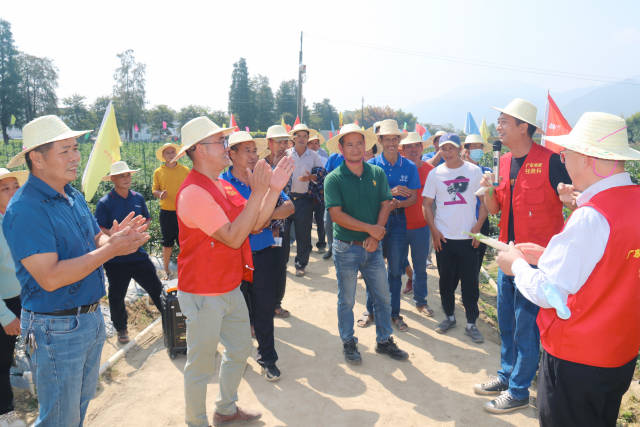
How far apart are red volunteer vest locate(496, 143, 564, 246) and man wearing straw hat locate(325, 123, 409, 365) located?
132cm

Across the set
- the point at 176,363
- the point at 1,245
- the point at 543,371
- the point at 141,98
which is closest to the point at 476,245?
the point at 543,371

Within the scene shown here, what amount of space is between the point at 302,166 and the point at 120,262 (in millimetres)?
3578

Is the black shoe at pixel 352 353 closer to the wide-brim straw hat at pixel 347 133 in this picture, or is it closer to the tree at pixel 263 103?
the wide-brim straw hat at pixel 347 133

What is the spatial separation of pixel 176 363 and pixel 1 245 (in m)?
2.14

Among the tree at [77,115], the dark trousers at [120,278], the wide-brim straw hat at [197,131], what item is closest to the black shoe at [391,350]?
the dark trousers at [120,278]

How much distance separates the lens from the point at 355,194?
4.28 metres

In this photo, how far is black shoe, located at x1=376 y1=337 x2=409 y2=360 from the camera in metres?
4.52

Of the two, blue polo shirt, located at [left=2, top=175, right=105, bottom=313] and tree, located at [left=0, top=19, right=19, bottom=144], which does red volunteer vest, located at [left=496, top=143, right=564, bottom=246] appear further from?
tree, located at [left=0, top=19, right=19, bottom=144]

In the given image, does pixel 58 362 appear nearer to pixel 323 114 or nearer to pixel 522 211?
pixel 522 211

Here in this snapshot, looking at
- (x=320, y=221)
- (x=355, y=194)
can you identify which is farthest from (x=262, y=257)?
(x=320, y=221)

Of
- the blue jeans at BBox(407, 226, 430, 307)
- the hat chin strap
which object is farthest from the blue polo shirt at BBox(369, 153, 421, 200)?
the hat chin strap

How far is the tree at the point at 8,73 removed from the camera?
2271 inches

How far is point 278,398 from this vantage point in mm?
3889

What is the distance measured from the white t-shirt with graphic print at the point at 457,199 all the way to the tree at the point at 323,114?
72.9 meters
